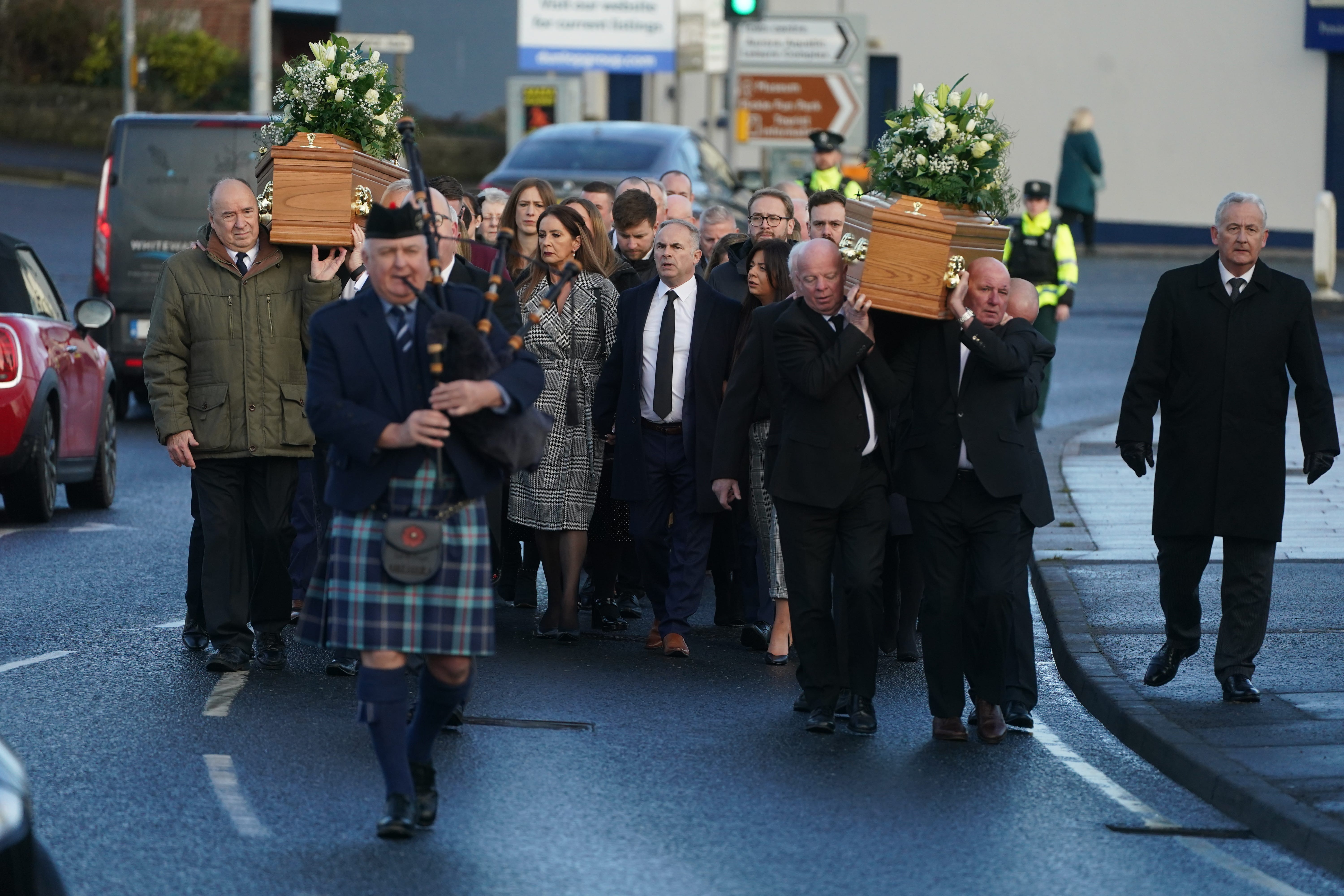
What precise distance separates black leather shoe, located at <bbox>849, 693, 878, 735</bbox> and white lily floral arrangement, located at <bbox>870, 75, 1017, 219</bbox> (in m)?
1.93

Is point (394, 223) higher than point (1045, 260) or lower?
higher

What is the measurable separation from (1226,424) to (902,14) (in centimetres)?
3021

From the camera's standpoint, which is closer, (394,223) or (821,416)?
(394,223)

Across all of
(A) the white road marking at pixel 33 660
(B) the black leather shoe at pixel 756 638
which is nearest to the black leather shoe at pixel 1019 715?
(B) the black leather shoe at pixel 756 638

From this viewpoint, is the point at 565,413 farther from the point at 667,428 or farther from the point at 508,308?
the point at 508,308

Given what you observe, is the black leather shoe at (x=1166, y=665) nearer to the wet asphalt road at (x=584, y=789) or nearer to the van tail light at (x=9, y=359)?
the wet asphalt road at (x=584, y=789)

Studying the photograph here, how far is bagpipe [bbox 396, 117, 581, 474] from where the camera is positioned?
20.1 feet

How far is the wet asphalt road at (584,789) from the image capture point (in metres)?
6.00

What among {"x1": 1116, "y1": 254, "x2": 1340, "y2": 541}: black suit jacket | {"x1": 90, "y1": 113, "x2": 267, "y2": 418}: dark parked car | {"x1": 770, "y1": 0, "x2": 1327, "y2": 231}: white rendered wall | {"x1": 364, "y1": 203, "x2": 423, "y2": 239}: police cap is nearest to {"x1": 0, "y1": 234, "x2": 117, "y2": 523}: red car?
{"x1": 90, "y1": 113, "x2": 267, "y2": 418}: dark parked car

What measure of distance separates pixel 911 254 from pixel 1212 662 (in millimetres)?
2682

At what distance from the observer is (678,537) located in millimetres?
9547

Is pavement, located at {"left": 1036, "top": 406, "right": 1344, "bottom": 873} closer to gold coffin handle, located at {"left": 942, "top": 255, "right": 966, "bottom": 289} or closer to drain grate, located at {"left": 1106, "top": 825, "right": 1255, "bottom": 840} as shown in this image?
drain grate, located at {"left": 1106, "top": 825, "right": 1255, "bottom": 840}

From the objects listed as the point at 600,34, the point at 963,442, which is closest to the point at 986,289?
the point at 963,442

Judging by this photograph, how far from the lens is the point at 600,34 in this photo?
110 feet
